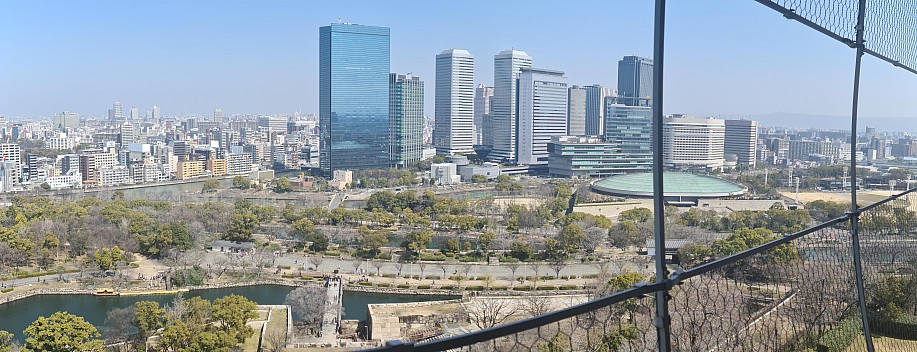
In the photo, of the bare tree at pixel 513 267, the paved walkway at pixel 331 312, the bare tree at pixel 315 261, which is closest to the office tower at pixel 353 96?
the bare tree at pixel 315 261

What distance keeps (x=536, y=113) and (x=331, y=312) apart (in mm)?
16982

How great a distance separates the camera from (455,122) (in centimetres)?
2473

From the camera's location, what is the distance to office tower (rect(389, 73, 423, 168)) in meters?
21.3

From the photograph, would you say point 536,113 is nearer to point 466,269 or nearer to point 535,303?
point 466,269

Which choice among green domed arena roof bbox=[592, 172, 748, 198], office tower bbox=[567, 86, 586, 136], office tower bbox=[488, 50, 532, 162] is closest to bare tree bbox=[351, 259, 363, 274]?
green domed arena roof bbox=[592, 172, 748, 198]

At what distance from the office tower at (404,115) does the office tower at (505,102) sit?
3474 mm

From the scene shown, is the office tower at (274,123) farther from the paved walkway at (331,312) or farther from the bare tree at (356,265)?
the paved walkway at (331,312)

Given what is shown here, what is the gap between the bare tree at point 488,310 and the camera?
17.4 feet

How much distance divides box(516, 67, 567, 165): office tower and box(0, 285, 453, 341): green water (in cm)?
1557

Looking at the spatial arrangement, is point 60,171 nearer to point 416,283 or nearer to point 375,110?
point 375,110

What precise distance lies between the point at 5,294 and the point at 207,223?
11.1 ft

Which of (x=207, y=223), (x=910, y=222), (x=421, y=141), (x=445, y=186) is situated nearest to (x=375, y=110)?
(x=421, y=141)

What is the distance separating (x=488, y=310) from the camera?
232 inches

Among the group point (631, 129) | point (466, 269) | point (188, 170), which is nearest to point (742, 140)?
point (631, 129)
